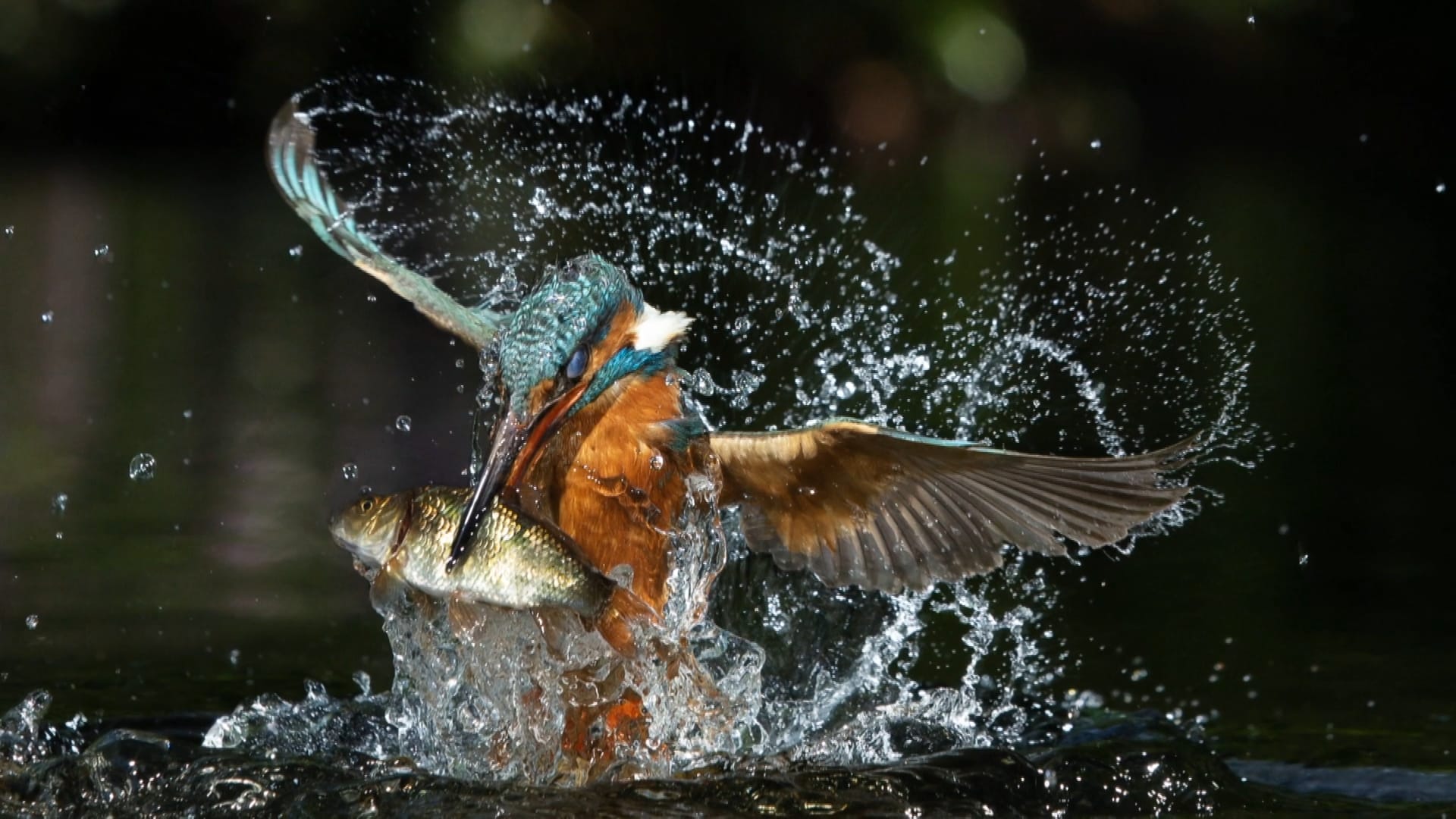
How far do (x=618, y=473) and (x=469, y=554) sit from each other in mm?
622

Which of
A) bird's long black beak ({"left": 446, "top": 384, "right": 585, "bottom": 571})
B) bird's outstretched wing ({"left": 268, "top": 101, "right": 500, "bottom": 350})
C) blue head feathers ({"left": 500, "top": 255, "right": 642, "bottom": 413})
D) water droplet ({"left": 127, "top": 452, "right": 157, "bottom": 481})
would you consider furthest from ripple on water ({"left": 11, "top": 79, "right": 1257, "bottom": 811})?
water droplet ({"left": 127, "top": 452, "right": 157, "bottom": 481})

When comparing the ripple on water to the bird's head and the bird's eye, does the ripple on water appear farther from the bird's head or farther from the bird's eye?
the bird's eye

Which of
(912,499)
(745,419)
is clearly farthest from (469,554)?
(745,419)

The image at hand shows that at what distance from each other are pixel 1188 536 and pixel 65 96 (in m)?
16.0

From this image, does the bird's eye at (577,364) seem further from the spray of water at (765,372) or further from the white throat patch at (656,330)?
the spray of water at (765,372)

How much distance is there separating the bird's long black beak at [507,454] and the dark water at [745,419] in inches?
23.4

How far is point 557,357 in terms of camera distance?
345 cm

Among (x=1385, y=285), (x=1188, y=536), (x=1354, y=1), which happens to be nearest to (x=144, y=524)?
(x=1188, y=536)

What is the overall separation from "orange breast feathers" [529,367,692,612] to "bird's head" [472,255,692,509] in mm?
69

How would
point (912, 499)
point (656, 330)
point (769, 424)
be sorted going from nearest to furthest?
point (656, 330), point (912, 499), point (769, 424)

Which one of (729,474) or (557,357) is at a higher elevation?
(557,357)

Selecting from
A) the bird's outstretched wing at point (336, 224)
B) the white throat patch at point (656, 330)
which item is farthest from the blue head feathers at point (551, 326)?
the bird's outstretched wing at point (336, 224)

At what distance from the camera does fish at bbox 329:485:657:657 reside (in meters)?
3.22

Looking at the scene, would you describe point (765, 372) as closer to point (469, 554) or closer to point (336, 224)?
point (336, 224)
